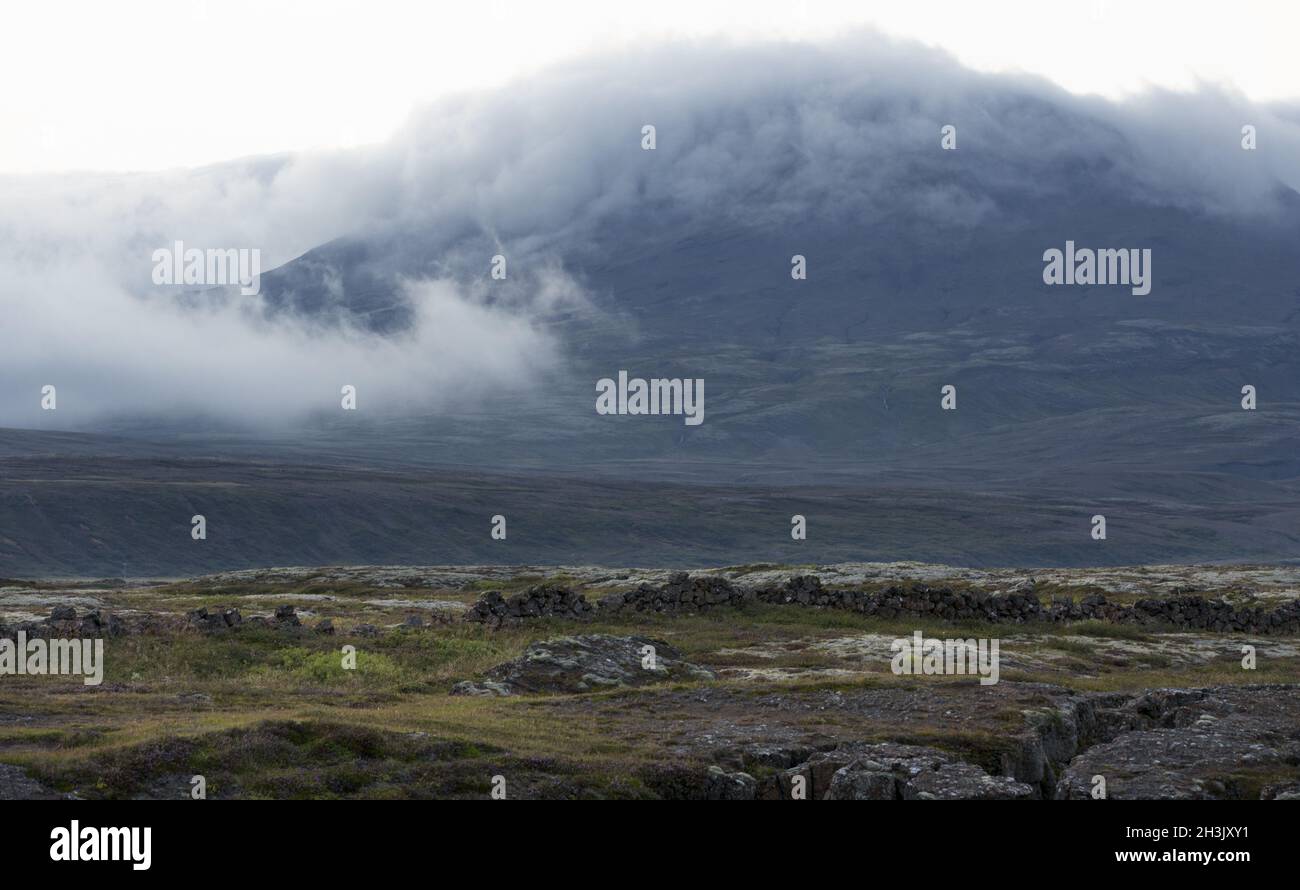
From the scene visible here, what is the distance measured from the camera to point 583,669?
4234 centimetres

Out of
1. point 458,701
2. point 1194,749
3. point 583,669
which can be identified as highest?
point 583,669

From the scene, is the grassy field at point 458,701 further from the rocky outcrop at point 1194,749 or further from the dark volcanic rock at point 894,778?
the rocky outcrop at point 1194,749

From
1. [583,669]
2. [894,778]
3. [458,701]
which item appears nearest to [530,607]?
[583,669]

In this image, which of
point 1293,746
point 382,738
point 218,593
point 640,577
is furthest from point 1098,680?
point 218,593

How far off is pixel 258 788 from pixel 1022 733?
55.8 ft

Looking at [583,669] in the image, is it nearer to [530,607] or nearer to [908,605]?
[530,607]

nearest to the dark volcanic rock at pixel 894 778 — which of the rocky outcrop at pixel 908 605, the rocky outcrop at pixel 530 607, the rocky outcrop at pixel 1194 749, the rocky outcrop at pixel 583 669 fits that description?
the rocky outcrop at pixel 1194 749

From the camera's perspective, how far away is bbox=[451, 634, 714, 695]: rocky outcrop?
4056 centimetres

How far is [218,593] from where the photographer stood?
94.3 metres

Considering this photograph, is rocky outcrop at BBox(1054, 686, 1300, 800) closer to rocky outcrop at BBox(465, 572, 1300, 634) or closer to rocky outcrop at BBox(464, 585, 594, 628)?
rocky outcrop at BBox(465, 572, 1300, 634)

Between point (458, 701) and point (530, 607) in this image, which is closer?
point (458, 701)

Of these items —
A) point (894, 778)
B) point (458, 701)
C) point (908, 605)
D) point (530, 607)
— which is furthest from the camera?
point (908, 605)
